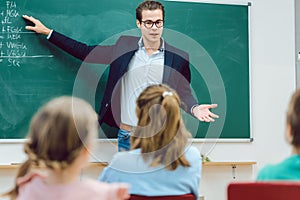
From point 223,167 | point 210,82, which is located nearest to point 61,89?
point 210,82

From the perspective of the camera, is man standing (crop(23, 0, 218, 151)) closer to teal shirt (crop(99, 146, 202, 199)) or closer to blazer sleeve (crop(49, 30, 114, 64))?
blazer sleeve (crop(49, 30, 114, 64))

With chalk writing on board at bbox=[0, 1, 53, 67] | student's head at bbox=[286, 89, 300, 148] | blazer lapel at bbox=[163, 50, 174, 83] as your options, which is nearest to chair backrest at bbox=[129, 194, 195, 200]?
student's head at bbox=[286, 89, 300, 148]

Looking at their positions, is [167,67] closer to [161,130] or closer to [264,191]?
[161,130]

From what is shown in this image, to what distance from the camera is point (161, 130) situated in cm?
212

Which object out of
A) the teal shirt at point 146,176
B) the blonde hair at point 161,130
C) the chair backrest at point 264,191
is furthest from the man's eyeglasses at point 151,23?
the chair backrest at point 264,191

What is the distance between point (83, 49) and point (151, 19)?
1.95 feet

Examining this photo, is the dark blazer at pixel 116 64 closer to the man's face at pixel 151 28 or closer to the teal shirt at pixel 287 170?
the man's face at pixel 151 28

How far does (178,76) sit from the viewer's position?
4.04 meters

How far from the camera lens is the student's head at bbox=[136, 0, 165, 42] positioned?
3.94m

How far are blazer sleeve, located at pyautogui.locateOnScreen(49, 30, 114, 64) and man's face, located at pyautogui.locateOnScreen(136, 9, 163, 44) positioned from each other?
299mm

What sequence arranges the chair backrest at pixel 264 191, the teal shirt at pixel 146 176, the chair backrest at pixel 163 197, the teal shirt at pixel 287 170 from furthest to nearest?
the teal shirt at pixel 146 176 < the chair backrest at pixel 163 197 < the teal shirt at pixel 287 170 < the chair backrest at pixel 264 191

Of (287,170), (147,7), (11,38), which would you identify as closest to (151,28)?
(147,7)

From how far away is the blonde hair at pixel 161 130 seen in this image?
2.07m

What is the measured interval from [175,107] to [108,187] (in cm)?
65
